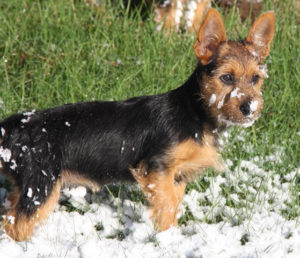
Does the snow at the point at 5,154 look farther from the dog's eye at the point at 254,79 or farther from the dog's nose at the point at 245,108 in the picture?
the dog's eye at the point at 254,79

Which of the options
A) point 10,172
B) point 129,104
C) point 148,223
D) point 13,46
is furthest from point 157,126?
point 13,46

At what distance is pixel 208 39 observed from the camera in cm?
375

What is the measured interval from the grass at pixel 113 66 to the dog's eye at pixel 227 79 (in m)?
→ 1.15

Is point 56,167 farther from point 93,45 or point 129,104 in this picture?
point 93,45

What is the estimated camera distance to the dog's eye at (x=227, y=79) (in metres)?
3.61

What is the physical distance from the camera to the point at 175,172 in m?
3.87

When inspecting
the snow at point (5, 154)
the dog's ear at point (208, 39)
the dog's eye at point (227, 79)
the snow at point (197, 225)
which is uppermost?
the dog's ear at point (208, 39)

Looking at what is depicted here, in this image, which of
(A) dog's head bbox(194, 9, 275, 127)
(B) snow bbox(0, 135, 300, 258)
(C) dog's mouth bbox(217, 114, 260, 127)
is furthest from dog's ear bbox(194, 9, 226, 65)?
(B) snow bbox(0, 135, 300, 258)

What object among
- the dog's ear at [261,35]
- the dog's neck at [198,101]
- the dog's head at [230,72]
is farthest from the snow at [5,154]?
A: the dog's ear at [261,35]

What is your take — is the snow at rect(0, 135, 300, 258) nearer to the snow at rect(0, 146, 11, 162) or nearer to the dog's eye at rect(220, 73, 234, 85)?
the snow at rect(0, 146, 11, 162)

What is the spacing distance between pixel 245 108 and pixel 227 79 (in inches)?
9.9

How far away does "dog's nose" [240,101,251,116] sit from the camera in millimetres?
3506

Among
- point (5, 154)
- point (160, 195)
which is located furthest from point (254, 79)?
point (5, 154)

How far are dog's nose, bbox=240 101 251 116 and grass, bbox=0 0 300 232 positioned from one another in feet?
3.69
